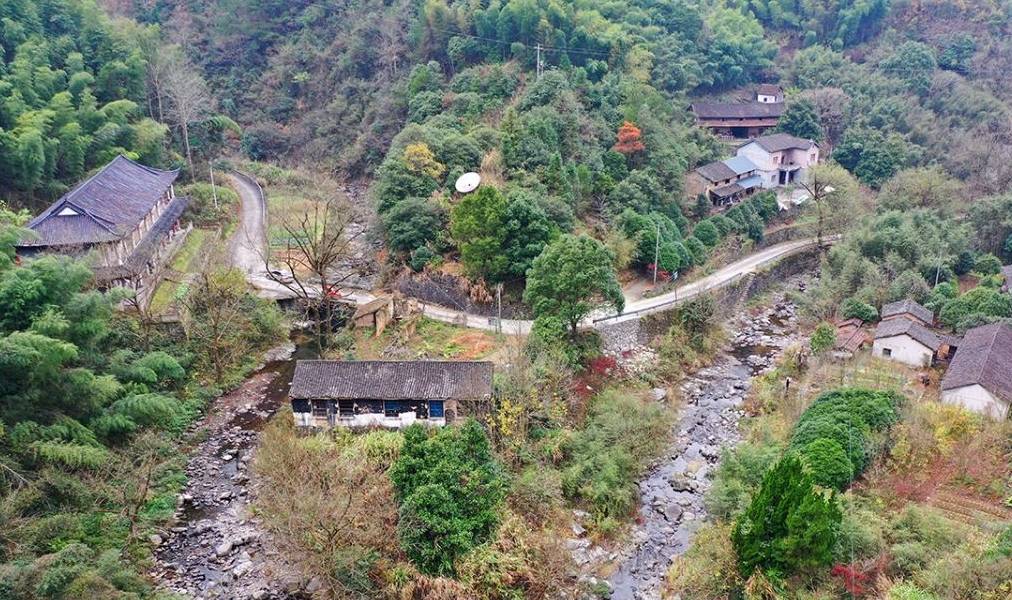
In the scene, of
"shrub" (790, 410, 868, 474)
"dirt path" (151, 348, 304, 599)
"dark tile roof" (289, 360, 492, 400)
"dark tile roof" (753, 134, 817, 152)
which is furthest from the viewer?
"dark tile roof" (753, 134, 817, 152)

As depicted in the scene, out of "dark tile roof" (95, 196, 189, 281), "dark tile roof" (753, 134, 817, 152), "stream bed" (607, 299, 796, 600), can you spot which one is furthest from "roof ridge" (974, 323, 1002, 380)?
"dark tile roof" (95, 196, 189, 281)

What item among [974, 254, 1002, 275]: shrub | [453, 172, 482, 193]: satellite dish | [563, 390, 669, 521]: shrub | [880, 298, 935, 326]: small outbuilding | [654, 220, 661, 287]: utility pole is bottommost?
[563, 390, 669, 521]: shrub

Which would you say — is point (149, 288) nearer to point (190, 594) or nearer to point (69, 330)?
point (69, 330)

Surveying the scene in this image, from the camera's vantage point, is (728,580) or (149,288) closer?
(728,580)

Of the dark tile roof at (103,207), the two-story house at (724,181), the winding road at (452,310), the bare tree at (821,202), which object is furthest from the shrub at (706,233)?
the dark tile roof at (103,207)

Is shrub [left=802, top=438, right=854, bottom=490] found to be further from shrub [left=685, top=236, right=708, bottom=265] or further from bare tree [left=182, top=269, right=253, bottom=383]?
bare tree [left=182, top=269, right=253, bottom=383]

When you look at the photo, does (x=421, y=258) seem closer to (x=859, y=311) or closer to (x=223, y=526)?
(x=223, y=526)

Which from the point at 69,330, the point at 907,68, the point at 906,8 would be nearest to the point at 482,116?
the point at 69,330
